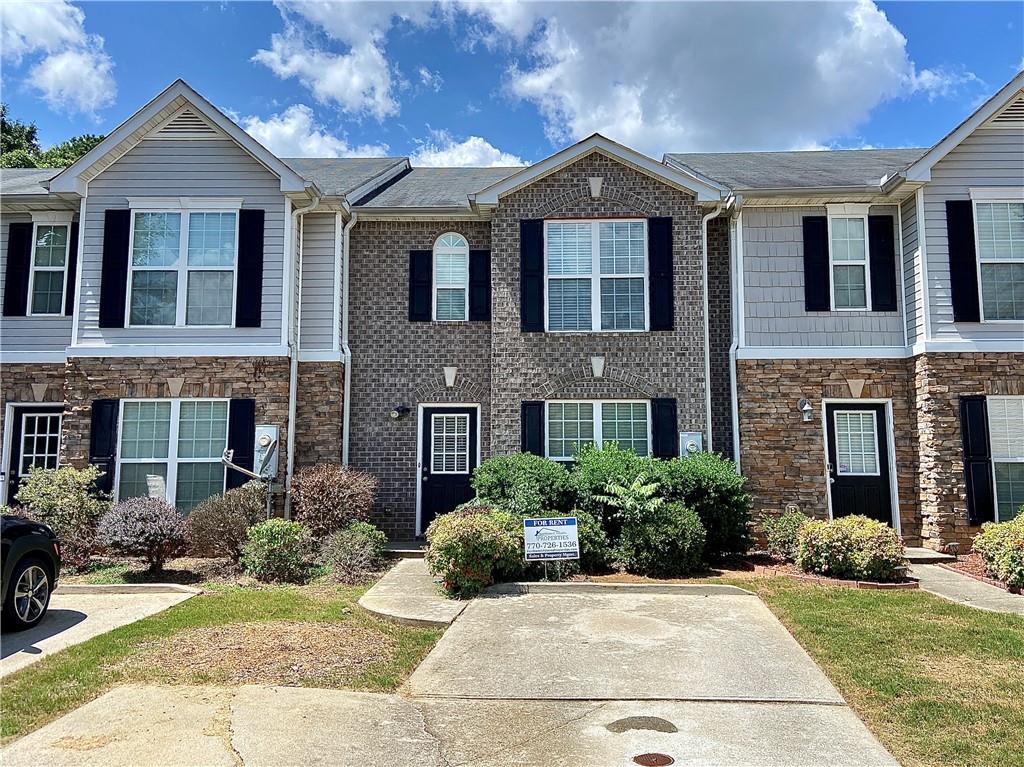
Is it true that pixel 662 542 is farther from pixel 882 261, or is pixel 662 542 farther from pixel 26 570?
pixel 26 570

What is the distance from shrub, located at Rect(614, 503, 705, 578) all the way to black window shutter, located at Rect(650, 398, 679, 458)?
7.52 ft

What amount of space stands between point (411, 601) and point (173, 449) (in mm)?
5872

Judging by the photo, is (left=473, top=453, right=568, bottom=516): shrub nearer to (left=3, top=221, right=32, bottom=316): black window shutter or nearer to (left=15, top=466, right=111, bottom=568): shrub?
(left=15, top=466, right=111, bottom=568): shrub

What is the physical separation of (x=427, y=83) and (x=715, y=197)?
17.7 ft

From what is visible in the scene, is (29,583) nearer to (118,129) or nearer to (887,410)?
(118,129)

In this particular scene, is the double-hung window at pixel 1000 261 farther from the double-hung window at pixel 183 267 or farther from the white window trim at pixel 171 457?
the white window trim at pixel 171 457

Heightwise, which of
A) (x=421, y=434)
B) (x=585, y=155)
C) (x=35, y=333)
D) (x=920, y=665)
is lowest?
(x=920, y=665)

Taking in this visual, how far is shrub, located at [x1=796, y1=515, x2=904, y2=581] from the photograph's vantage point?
9.39 meters

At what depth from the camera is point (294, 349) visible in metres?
12.5

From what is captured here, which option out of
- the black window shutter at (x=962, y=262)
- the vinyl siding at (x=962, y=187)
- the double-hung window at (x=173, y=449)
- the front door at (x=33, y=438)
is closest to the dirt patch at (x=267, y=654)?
Result: the double-hung window at (x=173, y=449)

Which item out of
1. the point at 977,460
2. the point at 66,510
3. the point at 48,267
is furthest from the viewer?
the point at 48,267

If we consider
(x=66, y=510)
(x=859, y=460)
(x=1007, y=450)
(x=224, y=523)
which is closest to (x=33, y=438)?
(x=66, y=510)

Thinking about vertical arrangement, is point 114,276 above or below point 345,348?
above

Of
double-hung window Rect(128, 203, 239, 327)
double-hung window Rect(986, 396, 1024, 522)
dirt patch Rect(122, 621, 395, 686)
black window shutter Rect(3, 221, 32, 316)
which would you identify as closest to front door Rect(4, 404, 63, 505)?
black window shutter Rect(3, 221, 32, 316)
